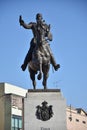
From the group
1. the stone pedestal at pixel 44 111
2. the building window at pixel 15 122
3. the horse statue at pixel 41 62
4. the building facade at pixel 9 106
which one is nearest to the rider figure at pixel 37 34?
the horse statue at pixel 41 62

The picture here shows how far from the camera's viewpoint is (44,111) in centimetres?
1889


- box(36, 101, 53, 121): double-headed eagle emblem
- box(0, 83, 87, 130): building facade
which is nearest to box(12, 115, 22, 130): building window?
box(0, 83, 87, 130): building facade

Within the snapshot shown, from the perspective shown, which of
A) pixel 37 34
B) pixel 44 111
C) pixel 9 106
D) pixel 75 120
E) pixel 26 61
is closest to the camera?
pixel 44 111

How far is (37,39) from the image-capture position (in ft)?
65.1

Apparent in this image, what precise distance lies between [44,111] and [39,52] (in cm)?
223

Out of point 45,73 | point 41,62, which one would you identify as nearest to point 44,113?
point 45,73

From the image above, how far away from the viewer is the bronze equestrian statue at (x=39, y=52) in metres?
19.5

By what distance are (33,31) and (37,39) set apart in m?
0.39

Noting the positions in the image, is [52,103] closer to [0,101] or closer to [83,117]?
[0,101]

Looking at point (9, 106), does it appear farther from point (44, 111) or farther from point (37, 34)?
point (44, 111)

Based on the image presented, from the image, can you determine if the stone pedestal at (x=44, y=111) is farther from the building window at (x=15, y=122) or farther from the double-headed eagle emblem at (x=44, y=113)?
the building window at (x=15, y=122)

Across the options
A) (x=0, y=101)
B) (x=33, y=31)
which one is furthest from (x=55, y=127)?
(x=0, y=101)

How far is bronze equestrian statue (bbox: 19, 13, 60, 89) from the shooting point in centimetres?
1947

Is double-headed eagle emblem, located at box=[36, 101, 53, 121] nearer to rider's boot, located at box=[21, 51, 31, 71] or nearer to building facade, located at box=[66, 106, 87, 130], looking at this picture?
rider's boot, located at box=[21, 51, 31, 71]
